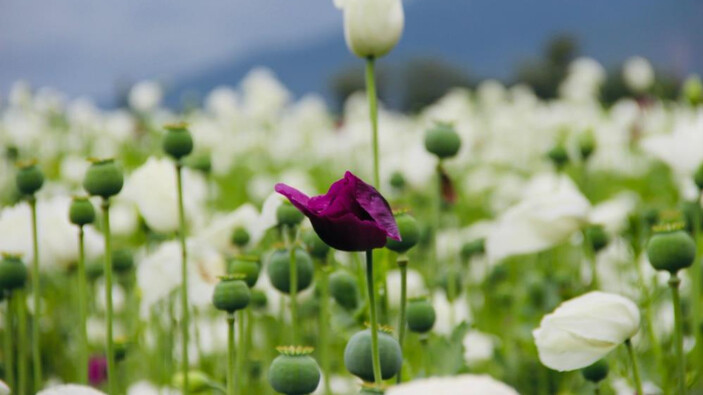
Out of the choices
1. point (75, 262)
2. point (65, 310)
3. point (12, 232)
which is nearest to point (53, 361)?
point (65, 310)

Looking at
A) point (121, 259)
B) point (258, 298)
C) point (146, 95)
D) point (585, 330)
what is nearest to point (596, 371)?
point (585, 330)

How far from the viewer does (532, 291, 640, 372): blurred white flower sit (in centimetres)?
62

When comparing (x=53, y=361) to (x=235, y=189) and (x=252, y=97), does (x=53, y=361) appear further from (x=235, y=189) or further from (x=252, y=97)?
(x=252, y=97)

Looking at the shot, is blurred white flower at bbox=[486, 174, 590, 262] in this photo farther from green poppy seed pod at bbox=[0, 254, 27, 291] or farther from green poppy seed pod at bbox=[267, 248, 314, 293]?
green poppy seed pod at bbox=[0, 254, 27, 291]

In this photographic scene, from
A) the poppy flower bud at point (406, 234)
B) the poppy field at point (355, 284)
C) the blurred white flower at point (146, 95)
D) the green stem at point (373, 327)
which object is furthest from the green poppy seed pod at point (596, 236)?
the blurred white flower at point (146, 95)

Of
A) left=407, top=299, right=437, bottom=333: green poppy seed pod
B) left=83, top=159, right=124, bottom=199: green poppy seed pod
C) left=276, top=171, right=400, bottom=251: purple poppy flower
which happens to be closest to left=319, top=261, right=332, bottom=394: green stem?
Answer: left=407, top=299, right=437, bottom=333: green poppy seed pod

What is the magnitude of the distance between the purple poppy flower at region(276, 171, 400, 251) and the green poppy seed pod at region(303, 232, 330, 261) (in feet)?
1.06

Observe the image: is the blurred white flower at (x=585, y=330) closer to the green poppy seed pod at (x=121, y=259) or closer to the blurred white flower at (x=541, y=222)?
the blurred white flower at (x=541, y=222)

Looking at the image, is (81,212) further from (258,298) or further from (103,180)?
(258,298)

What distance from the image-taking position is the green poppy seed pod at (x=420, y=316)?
74cm

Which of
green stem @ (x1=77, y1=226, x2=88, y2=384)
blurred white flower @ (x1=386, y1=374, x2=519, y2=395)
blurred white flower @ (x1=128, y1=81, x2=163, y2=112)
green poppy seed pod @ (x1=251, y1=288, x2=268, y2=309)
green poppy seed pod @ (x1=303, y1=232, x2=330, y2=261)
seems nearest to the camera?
blurred white flower @ (x1=386, y1=374, x2=519, y2=395)

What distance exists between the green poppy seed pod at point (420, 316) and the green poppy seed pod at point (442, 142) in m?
0.22

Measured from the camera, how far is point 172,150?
0.79m

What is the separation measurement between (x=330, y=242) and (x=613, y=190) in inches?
103
